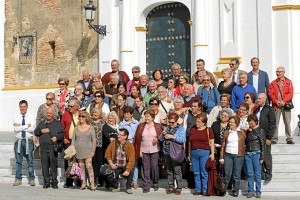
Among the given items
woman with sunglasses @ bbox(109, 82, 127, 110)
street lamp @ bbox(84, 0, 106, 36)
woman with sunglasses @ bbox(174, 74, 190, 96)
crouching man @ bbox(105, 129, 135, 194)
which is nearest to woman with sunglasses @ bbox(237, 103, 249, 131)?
woman with sunglasses @ bbox(174, 74, 190, 96)

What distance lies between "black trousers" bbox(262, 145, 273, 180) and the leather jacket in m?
0.37

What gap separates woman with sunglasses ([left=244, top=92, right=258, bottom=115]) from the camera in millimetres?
12805

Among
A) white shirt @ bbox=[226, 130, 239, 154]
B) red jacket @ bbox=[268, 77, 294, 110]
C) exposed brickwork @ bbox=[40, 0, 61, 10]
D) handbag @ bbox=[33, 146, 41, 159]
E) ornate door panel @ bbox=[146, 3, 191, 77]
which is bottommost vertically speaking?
handbag @ bbox=[33, 146, 41, 159]

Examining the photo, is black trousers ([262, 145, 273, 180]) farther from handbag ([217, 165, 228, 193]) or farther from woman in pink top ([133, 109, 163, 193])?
woman in pink top ([133, 109, 163, 193])

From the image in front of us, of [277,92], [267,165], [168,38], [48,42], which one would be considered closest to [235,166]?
[267,165]

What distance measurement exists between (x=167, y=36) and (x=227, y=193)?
26.6ft

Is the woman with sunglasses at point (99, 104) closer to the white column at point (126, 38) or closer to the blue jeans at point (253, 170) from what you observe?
the blue jeans at point (253, 170)

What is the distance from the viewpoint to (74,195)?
12445 millimetres

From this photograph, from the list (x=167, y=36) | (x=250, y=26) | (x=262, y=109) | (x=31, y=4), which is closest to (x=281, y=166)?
(x=262, y=109)

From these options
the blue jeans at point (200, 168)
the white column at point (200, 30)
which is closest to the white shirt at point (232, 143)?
the blue jeans at point (200, 168)

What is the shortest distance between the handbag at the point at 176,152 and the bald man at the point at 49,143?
2521 millimetres

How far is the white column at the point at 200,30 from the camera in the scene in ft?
60.4

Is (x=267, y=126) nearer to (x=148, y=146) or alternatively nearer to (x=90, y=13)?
(x=148, y=146)

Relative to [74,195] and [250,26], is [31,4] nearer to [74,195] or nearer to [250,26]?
[250,26]
